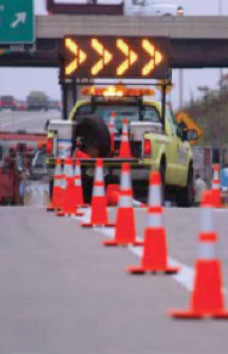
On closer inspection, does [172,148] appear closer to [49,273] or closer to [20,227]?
[20,227]

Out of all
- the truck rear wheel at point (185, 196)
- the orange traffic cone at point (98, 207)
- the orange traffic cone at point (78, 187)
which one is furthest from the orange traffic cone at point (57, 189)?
the orange traffic cone at point (98, 207)

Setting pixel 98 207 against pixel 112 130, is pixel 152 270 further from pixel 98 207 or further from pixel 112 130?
pixel 112 130

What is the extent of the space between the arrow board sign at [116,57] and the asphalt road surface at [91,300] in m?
9.70

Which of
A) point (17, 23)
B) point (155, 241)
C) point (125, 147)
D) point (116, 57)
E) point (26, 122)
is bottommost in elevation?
point (26, 122)

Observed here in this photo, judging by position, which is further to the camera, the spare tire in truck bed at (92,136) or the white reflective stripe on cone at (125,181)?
the spare tire in truck bed at (92,136)

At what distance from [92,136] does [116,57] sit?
306 cm

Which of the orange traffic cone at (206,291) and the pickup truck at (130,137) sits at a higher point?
the orange traffic cone at (206,291)

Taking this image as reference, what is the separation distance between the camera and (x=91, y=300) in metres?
10.4

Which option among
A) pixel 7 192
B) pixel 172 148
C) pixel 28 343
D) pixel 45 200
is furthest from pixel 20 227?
pixel 7 192

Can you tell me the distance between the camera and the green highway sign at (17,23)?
37.8 m

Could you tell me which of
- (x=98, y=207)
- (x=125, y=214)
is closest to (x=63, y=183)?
(x=98, y=207)

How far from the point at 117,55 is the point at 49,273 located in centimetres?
1431

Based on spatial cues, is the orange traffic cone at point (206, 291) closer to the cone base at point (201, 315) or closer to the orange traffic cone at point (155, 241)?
the cone base at point (201, 315)

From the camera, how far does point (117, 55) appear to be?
2620 centimetres
